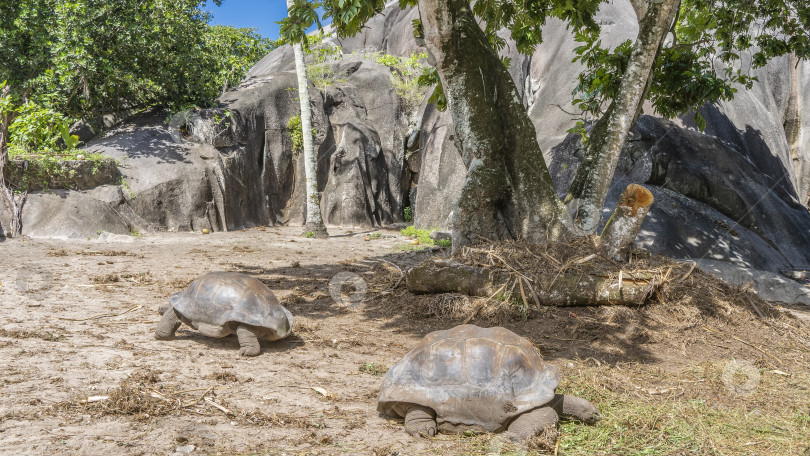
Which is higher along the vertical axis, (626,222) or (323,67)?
(323,67)

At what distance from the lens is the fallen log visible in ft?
21.0

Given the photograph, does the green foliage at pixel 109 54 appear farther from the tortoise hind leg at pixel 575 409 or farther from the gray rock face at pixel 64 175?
the tortoise hind leg at pixel 575 409

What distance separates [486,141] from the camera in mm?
7914

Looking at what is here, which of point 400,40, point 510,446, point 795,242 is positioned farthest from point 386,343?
point 400,40

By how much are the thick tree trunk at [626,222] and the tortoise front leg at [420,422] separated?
4.02 m

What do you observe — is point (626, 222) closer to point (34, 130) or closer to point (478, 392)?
point (478, 392)

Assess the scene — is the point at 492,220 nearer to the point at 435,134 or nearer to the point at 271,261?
the point at 271,261

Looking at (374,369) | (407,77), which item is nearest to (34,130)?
(374,369)

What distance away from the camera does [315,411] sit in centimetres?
391

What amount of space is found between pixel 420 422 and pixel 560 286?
3.44 m

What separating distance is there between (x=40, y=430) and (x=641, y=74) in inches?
279

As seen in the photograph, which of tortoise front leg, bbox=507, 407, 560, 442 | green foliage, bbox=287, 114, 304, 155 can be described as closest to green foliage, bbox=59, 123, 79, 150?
green foliage, bbox=287, 114, 304, 155

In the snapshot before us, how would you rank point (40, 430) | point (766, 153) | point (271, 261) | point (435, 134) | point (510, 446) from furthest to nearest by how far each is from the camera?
point (435, 134), point (766, 153), point (271, 261), point (510, 446), point (40, 430)

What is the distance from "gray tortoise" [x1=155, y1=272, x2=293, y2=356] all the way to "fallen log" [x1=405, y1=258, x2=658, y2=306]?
2.22 meters
